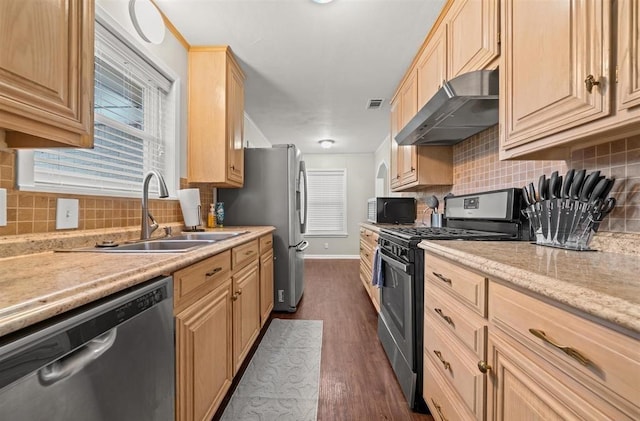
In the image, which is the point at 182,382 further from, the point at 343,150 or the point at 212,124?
the point at 343,150

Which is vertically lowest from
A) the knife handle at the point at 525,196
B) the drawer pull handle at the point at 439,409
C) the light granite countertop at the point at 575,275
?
the drawer pull handle at the point at 439,409

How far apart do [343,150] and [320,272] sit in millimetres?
2616

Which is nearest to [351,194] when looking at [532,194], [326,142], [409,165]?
[326,142]

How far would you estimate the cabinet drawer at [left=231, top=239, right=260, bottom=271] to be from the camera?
5.39 ft

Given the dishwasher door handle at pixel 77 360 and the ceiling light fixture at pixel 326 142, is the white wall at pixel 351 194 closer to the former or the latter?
the ceiling light fixture at pixel 326 142

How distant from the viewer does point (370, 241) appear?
3148 mm

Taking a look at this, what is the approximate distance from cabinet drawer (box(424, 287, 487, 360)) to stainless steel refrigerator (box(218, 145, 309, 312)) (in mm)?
1724

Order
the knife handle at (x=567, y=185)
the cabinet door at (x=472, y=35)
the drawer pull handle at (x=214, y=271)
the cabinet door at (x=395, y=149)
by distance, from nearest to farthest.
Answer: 1. the knife handle at (x=567, y=185)
2. the drawer pull handle at (x=214, y=271)
3. the cabinet door at (x=472, y=35)
4. the cabinet door at (x=395, y=149)

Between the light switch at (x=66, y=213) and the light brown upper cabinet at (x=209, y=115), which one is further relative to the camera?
the light brown upper cabinet at (x=209, y=115)

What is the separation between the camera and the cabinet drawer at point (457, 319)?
953 mm

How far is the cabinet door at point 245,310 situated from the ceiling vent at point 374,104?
7.70 feet

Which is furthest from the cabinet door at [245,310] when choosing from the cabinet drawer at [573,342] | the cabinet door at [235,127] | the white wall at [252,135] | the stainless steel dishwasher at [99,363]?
the white wall at [252,135]

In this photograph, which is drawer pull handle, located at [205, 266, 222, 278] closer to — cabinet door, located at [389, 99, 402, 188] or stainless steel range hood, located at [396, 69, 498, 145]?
stainless steel range hood, located at [396, 69, 498, 145]

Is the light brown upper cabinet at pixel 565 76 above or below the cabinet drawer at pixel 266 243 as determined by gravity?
above
